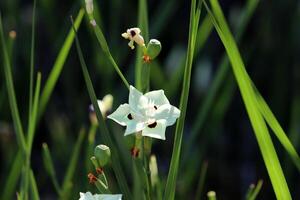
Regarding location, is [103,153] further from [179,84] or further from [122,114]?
[179,84]

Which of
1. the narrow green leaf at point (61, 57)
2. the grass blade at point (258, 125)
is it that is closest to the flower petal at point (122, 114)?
the grass blade at point (258, 125)

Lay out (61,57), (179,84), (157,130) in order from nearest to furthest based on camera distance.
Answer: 1. (157,130)
2. (61,57)
3. (179,84)

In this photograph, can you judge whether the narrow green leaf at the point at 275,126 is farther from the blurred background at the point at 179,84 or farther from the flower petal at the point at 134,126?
the blurred background at the point at 179,84

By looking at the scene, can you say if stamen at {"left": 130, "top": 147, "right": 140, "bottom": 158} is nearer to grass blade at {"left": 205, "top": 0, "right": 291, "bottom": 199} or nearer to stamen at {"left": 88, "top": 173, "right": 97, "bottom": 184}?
stamen at {"left": 88, "top": 173, "right": 97, "bottom": 184}

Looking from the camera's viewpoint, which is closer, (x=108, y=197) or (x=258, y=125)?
(x=108, y=197)

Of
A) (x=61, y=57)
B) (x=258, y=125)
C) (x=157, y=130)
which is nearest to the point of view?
(x=157, y=130)

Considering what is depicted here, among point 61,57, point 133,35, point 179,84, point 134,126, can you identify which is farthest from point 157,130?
point 179,84

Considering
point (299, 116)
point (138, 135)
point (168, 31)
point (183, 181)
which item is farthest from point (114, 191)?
point (138, 135)
